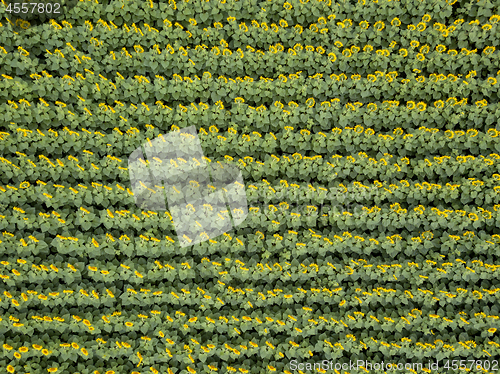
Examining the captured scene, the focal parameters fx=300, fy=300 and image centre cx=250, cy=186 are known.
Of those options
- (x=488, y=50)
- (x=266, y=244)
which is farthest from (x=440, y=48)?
(x=266, y=244)

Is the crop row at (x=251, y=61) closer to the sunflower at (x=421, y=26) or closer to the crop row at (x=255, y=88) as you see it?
the crop row at (x=255, y=88)

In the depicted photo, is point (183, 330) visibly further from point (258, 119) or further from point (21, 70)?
point (21, 70)

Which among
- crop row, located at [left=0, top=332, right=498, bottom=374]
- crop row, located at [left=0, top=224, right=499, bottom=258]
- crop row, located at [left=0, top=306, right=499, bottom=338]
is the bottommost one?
crop row, located at [left=0, top=332, right=498, bottom=374]

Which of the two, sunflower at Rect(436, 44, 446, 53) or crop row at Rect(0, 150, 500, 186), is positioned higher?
sunflower at Rect(436, 44, 446, 53)

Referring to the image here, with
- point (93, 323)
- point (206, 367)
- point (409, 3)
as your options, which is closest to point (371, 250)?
point (206, 367)

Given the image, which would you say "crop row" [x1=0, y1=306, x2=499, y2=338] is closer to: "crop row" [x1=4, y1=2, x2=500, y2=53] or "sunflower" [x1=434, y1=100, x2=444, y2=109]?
"sunflower" [x1=434, y1=100, x2=444, y2=109]

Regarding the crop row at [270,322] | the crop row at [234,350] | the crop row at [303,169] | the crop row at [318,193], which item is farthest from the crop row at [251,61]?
the crop row at [234,350]

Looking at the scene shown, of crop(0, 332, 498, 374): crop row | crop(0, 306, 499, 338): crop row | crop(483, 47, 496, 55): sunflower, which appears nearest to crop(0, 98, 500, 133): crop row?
crop(483, 47, 496, 55): sunflower

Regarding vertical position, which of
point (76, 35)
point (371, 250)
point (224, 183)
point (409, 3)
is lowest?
point (371, 250)

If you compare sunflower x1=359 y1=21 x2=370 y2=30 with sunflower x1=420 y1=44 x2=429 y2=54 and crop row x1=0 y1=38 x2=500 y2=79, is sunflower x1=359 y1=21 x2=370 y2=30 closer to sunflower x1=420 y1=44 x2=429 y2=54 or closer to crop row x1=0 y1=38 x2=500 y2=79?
crop row x1=0 y1=38 x2=500 y2=79
